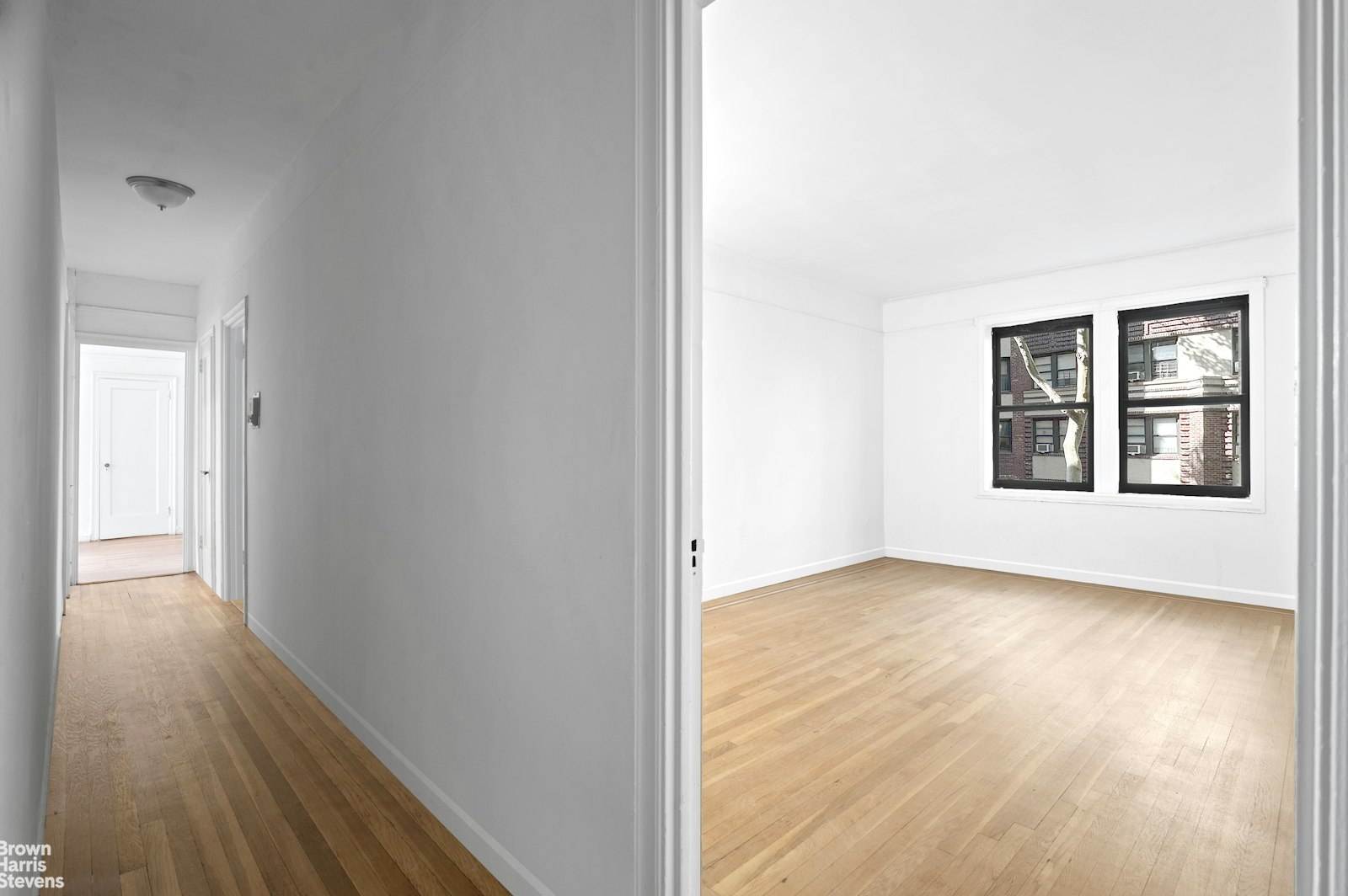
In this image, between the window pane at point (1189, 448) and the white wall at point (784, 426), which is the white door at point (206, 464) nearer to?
the white wall at point (784, 426)

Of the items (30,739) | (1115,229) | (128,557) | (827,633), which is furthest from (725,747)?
(128,557)

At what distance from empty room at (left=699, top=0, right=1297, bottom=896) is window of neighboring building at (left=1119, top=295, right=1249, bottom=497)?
2 centimetres

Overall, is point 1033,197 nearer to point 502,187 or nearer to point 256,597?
point 502,187

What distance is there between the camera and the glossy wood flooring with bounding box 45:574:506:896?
6.46 ft

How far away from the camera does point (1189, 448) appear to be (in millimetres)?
5707

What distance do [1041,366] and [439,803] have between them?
6504 mm

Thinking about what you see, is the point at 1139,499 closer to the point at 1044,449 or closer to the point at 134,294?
A: the point at 1044,449

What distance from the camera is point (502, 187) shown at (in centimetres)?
199

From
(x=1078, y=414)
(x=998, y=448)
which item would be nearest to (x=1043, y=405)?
(x=1078, y=414)

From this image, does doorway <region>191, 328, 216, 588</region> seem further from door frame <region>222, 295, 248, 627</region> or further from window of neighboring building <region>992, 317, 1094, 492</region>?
window of neighboring building <region>992, 317, 1094, 492</region>

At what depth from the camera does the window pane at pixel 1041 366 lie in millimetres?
6410

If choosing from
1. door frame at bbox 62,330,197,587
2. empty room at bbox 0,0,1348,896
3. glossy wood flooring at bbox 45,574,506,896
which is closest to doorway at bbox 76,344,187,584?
door frame at bbox 62,330,197,587

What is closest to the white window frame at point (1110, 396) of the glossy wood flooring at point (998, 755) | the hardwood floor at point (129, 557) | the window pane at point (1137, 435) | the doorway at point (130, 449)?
the window pane at point (1137, 435)

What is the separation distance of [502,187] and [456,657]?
1.49 metres
